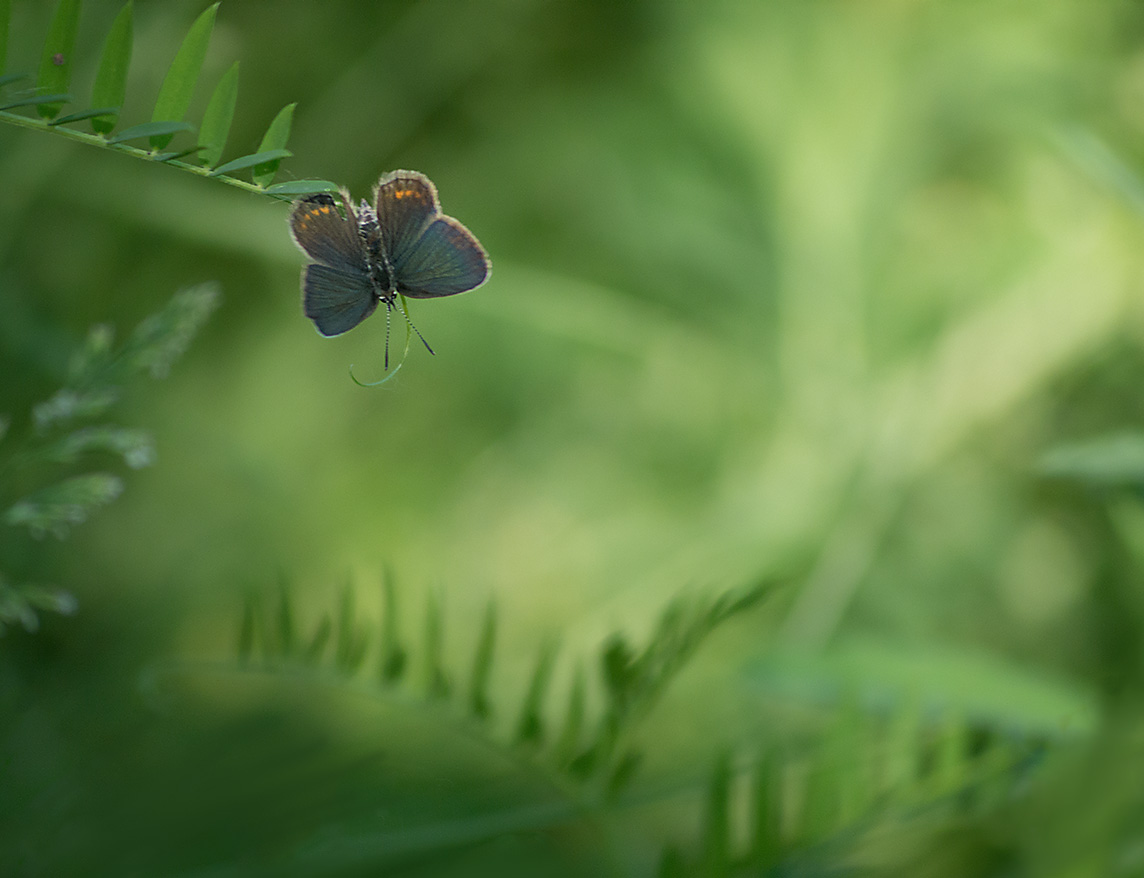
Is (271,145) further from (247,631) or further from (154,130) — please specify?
(247,631)

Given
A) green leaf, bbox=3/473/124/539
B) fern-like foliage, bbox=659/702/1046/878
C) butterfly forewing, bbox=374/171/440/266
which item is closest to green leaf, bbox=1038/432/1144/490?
fern-like foliage, bbox=659/702/1046/878

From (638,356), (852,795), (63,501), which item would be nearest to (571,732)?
(852,795)

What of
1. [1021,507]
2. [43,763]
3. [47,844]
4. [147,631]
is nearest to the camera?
[47,844]

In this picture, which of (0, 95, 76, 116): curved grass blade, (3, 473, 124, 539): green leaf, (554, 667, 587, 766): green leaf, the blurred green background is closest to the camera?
(0, 95, 76, 116): curved grass blade

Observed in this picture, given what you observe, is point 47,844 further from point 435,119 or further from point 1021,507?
point 1021,507

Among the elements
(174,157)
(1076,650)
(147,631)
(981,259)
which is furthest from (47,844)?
(981,259)

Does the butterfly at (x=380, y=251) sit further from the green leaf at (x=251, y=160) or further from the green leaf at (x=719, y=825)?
the green leaf at (x=719, y=825)

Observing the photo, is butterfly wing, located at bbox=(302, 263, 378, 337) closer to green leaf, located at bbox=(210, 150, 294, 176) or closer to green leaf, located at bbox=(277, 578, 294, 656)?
green leaf, located at bbox=(210, 150, 294, 176)
